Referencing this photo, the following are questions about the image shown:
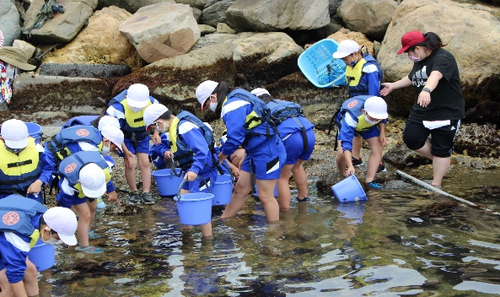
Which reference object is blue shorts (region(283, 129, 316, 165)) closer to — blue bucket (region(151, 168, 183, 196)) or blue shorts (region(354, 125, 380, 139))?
blue shorts (region(354, 125, 380, 139))

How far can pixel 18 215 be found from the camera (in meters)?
5.41

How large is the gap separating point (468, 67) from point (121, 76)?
6.01 metres

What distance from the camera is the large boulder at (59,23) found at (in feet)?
41.8

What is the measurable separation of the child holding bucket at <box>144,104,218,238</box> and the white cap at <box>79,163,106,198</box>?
902 millimetres

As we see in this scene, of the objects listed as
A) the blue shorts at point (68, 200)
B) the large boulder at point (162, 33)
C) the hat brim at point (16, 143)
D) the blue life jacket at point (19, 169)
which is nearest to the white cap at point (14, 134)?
the hat brim at point (16, 143)

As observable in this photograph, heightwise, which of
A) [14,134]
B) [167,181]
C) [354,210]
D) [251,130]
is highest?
[14,134]

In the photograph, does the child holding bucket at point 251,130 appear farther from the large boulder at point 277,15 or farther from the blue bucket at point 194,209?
the large boulder at point 277,15

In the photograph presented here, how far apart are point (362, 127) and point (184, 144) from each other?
7.92 ft

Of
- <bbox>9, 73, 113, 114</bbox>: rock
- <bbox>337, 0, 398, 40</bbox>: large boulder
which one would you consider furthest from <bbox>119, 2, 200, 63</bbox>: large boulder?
<bbox>337, 0, 398, 40</bbox>: large boulder

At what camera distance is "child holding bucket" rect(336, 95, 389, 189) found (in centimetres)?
845

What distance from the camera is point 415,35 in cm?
809

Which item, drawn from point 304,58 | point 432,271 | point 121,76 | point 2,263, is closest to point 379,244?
point 432,271

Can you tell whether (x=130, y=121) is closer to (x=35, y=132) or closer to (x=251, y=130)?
(x=35, y=132)

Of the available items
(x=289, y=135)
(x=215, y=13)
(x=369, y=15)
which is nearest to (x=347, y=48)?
(x=289, y=135)
